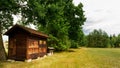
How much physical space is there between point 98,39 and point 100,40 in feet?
5.33

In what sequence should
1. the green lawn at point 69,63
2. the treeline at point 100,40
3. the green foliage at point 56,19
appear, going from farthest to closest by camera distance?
the treeline at point 100,40 < the green foliage at point 56,19 < the green lawn at point 69,63

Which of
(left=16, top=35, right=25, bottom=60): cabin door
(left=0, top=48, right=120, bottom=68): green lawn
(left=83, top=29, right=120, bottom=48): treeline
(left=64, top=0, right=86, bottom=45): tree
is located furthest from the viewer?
(left=83, top=29, right=120, bottom=48): treeline

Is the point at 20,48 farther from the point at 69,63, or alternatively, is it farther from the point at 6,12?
the point at 69,63

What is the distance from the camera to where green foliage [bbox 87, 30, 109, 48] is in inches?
5020

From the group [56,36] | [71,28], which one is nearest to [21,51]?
[56,36]

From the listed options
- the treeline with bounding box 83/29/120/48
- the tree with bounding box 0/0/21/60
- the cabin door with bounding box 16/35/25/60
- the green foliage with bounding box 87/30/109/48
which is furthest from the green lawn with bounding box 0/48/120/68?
the green foliage with bounding box 87/30/109/48

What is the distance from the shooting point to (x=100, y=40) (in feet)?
420

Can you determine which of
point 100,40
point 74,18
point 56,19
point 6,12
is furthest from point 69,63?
point 100,40

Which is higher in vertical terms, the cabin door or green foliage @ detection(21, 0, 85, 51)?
green foliage @ detection(21, 0, 85, 51)

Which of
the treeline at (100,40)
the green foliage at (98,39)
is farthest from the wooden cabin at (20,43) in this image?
the green foliage at (98,39)

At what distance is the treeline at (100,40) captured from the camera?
12750cm

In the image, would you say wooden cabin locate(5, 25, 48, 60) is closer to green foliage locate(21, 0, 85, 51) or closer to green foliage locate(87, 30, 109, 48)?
green foliage locate(21, 0, 85, 51)

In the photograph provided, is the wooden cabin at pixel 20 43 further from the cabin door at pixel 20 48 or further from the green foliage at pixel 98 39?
the green foliage at pixel 98 39

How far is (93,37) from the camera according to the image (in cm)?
13238
